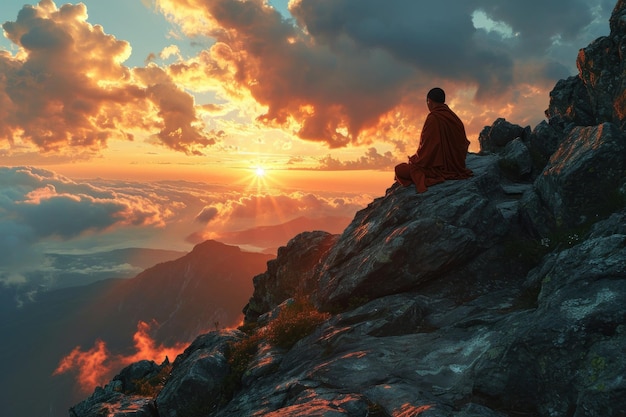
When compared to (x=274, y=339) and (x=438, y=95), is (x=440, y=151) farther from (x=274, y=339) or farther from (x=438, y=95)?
(x=274, y=339)

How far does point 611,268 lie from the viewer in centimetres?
806

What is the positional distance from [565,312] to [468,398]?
2.63 m

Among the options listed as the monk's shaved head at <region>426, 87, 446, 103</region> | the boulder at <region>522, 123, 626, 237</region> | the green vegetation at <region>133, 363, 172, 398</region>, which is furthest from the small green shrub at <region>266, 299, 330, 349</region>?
the monk's shaved head at <region>426, 87, 446, 103</region>

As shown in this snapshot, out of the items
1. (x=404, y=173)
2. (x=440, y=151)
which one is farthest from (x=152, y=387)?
(x=440, y=151)

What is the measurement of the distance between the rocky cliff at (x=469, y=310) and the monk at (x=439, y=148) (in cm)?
79

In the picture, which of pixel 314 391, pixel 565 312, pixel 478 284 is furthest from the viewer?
pixel 478 284

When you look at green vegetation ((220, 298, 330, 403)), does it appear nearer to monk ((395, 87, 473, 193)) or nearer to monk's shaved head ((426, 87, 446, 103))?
monk ((395, 87, 473, 193))

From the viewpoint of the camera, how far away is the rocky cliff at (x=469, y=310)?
721cm

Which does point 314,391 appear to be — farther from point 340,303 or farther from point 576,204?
point 576,204

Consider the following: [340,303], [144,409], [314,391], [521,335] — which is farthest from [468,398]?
[144,409]

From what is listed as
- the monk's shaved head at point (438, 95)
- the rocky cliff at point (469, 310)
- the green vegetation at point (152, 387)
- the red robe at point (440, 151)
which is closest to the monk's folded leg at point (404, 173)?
the red robe at point (440, 151)

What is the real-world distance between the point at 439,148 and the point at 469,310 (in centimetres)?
792

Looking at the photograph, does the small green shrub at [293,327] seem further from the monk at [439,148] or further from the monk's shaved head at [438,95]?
the monk's shaved head at [438,95]

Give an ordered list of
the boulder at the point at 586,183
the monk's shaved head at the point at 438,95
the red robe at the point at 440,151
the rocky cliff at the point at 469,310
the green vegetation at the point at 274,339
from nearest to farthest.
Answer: the rocky cliff at the point at 469,310 → the boulder at the point at 586,183 → the green vegetation at the point at 274,339 → the red robe at the point at 440,151 → the monk's shaved head at the point at 438,95
